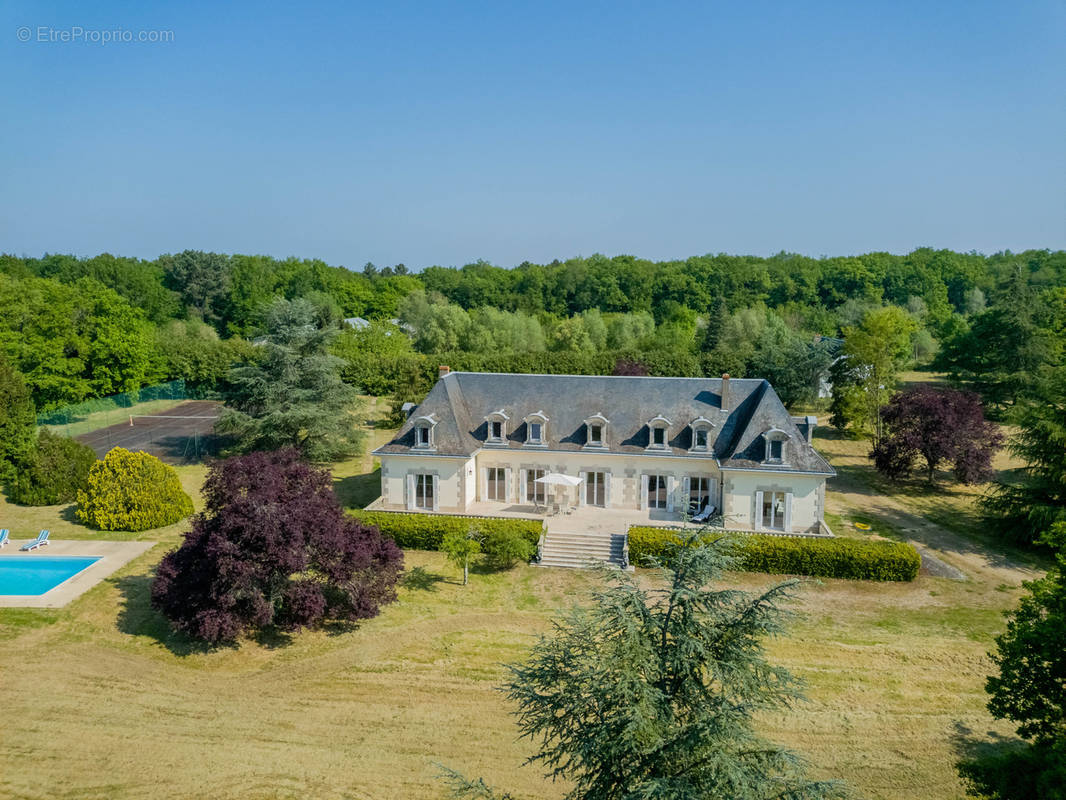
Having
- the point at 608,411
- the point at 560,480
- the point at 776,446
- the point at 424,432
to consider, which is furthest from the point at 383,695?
the point at 776,446

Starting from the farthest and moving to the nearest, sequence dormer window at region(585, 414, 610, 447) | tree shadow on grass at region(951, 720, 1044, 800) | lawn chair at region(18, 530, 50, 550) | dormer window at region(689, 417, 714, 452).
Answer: dormer window at region(585, 414, 610, 447)
dormer window at region(689, 417, 714, 452)
lawn chair at region(18, 530, 50, 550)
tree shadow on grass at region(951, 720, 1044, 800)

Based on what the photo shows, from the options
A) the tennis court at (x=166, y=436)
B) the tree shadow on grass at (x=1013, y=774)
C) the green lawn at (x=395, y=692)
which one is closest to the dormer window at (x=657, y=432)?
the green lawn at (x=395, y=692)

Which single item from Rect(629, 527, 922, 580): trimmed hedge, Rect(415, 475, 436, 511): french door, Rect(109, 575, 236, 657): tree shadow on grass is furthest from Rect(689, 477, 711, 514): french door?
Rect(109, 575, 236, 657): tree shadow on grass

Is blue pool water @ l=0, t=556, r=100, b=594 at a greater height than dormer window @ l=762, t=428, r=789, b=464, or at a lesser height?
lesser

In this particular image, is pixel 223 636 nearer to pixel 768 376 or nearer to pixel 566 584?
pixel 566 584

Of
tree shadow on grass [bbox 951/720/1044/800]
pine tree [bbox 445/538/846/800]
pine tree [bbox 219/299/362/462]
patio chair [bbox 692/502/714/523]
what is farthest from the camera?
pine tree [bbox 219/299/362/462]

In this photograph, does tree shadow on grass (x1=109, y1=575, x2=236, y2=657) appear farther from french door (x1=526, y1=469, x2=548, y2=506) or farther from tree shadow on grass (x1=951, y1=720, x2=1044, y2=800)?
tree shadow on grass (x1=951, y1=720, x2=1044, y2=800)
